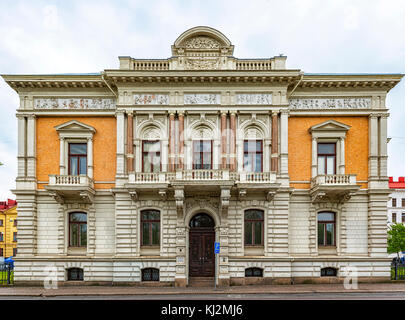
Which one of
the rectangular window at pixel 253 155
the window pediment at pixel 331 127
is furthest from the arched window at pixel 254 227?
the window pediment at pixel 331 127

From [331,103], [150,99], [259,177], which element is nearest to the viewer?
[259,177]

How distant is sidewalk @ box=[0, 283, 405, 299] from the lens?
62.0 feet

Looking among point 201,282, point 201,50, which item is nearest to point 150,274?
point 201,282

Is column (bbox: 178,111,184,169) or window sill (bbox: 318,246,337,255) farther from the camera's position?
window sill (bbox: 318,246,337,255)

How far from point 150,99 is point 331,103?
40.1ft

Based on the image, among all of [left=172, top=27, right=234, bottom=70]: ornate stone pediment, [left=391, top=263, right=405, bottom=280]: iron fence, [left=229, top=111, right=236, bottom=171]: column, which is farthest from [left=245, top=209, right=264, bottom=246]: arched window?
[left=172, top=27, right=234, bottom=70]: ornate stone pediment

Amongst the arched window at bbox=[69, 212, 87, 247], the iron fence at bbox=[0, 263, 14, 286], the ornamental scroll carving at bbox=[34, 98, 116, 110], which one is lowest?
the iron fence at bbox=[0, 263, 14, 286]

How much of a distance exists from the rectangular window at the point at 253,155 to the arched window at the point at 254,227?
9.36ft

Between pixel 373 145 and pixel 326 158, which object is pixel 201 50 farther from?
pixel 373 145

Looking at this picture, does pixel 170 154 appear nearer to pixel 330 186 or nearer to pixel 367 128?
pixel 330 186

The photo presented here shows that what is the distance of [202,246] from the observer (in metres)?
22.3

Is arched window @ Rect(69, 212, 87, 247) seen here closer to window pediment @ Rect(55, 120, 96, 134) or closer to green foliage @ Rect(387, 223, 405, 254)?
window pediment @ Rect(55, 120, 96, 134)

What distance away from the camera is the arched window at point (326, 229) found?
22.9m

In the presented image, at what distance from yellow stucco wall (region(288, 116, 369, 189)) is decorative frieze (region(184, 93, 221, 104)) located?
5.29 meters
